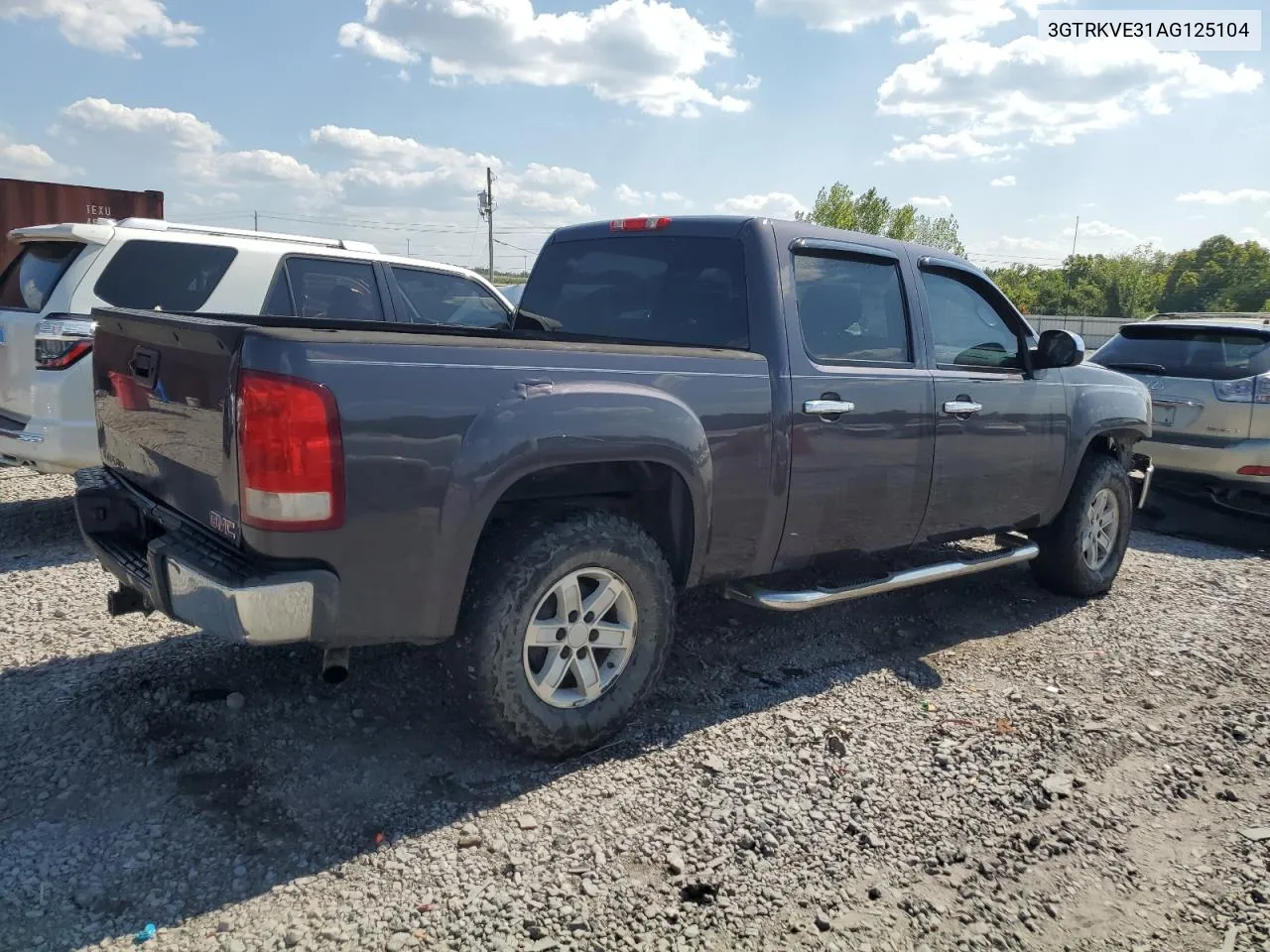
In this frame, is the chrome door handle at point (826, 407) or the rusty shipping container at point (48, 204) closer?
the chrome door handle at point (826, 407)

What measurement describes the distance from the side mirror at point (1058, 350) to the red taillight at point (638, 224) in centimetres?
218

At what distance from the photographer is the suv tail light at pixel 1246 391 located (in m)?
7.40

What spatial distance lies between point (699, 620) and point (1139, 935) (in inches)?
99.6

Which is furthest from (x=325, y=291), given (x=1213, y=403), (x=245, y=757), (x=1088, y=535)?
(x=1213, y=403)

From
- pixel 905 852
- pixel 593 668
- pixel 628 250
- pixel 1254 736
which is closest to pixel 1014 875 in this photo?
pixel 905 852

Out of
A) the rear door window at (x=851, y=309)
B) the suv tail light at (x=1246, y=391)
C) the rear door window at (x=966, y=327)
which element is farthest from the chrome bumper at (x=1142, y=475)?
the rear door window at (x=851, y=309)

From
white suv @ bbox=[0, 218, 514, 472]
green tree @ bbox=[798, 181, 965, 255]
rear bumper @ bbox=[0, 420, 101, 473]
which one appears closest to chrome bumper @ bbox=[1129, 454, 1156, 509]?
white suv @ bbox=[0, 218, 514, 472]

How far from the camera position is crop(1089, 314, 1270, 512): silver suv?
741cm

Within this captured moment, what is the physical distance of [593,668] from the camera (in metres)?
3.42

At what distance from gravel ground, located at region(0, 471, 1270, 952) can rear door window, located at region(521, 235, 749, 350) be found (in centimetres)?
151

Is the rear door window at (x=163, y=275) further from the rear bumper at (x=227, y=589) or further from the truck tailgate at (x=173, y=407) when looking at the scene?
the rear bumper at (x=227, y=589)

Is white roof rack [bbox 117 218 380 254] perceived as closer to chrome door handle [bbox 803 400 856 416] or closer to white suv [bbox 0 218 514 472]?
white suv [bbox 0 218 514 472]

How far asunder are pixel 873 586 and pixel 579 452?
1.68m

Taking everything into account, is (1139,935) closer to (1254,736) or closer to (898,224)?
(1254,736)
